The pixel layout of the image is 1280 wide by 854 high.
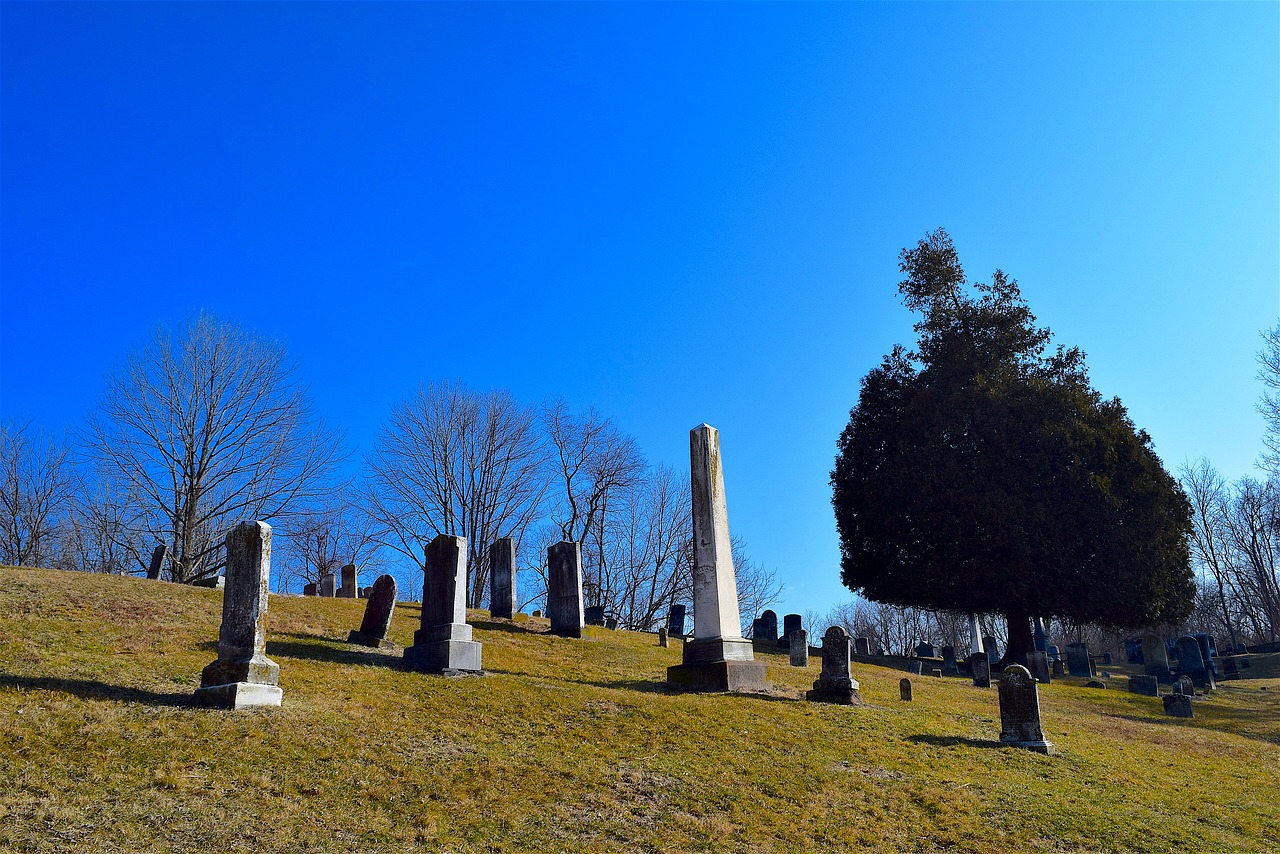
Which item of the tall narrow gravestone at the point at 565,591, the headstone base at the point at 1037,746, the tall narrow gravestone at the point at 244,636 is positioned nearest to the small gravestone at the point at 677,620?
the tall narrow gravestone at the point at 565,591

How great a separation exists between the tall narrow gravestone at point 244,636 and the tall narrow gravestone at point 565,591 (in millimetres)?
11222

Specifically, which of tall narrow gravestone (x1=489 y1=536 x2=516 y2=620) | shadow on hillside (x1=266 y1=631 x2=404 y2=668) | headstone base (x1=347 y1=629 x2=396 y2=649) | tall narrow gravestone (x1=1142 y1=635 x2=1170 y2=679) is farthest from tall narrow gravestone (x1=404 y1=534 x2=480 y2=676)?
tall narrow gravestone (x1=1142 y1=635 x2=1170 y2=679)

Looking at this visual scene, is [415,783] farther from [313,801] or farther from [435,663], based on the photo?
[435,663]

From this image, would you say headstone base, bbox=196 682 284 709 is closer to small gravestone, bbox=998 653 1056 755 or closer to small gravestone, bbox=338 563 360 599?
small gravestone, bbox=998 653 1056 755

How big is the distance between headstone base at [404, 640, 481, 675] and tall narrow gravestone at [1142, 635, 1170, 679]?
24.4 meters

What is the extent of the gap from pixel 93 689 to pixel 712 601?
29.3 ft

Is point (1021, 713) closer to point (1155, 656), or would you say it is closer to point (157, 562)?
point (1155, 656)

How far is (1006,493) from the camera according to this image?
28344mm

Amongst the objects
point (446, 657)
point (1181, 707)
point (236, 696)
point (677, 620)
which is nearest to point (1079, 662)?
point (1181, 707)

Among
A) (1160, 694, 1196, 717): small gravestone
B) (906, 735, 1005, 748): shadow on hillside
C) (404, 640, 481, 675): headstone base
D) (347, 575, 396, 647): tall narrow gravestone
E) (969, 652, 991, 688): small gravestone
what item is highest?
(347, 575, 396, 647): tall narrow gravestone

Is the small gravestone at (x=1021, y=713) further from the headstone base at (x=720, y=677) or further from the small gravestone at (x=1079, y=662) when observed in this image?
the small gravestone at (x=1079, y=662)

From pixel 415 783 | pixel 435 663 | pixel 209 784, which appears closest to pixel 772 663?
pixel 435 663

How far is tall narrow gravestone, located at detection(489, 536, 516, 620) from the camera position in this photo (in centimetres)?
2256

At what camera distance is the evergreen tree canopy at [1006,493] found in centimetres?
2733
